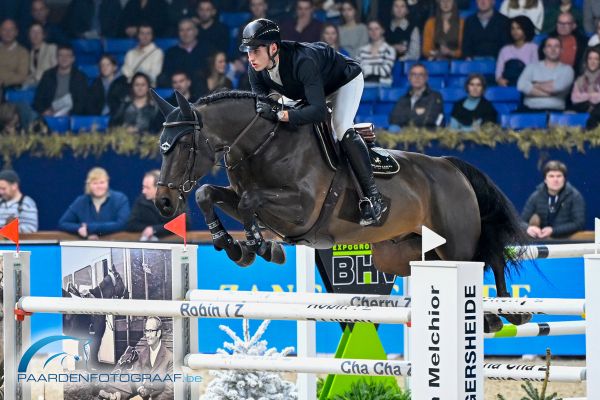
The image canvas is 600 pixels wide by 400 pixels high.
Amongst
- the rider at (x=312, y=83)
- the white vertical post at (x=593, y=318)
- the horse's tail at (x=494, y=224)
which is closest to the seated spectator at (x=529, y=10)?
the horse's tail at (x=494, y=224)

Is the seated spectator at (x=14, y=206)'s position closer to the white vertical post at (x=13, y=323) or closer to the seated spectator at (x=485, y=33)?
the seated spectator at (x=485, y=33)

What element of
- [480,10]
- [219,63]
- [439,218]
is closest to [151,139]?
[219,63]

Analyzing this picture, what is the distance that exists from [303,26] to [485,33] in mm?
1939

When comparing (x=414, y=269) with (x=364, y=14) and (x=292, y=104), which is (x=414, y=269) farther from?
(x=364, y=14)

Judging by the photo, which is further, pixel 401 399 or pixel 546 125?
pixel 546 125

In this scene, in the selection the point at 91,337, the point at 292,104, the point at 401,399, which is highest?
the point at 292,104

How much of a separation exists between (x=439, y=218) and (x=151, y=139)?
5492mm

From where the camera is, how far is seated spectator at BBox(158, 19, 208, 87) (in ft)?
38.3

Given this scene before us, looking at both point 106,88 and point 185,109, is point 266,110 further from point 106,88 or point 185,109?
point 106,88

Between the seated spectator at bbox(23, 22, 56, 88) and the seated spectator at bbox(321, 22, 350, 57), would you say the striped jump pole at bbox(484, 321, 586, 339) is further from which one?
the seated spectator at bbox(23, 22, 56, 88)

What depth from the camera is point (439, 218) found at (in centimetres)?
601

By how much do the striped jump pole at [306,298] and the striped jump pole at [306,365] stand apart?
11.3 inches

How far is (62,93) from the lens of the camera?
39.2ft

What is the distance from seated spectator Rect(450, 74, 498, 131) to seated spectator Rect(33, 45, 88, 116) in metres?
4.06
